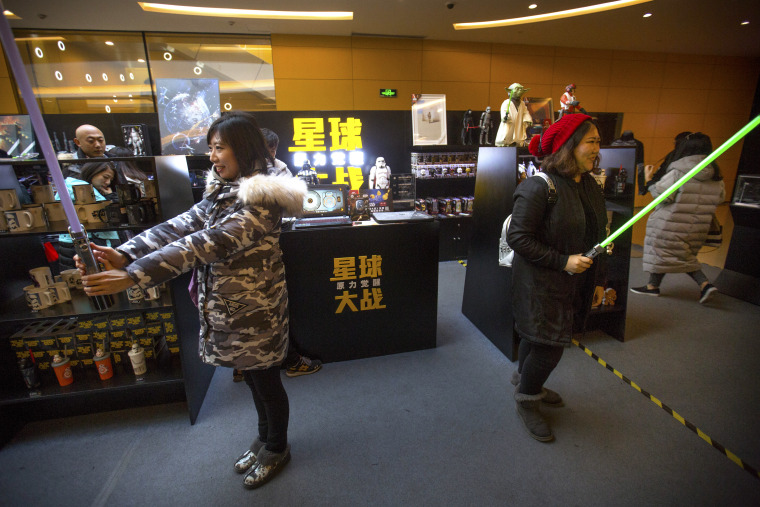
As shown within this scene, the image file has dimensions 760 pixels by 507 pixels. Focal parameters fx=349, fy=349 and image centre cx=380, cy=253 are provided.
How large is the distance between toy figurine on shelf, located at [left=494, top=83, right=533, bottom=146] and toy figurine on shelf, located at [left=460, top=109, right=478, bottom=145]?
1766 mm

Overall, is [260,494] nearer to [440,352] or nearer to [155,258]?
[155,258]

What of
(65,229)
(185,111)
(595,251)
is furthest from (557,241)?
(185,111)

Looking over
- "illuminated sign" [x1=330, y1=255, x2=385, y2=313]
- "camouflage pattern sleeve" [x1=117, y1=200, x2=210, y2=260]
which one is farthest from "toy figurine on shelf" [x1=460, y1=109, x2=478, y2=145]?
"camouflage pattern sleeve" [x1=117, y1=200, x2=210, y2=260]

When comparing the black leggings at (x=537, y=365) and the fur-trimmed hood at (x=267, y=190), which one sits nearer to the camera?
the fur-trimmed hood at (x=267, y=190)

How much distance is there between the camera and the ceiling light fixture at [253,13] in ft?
14.0

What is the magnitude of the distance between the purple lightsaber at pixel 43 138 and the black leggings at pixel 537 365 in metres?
2.01

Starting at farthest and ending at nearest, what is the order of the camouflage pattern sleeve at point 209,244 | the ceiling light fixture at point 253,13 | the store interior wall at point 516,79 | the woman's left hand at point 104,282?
the store interior wall at point 516,79 < the ceiling light fixture at point 253,13 < the camouflage pattern sleeve at point 209,244 < the woman's left hand at point 104,282

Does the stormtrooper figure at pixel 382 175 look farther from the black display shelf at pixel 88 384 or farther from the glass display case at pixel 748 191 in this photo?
the glass display case at pixel 748 191

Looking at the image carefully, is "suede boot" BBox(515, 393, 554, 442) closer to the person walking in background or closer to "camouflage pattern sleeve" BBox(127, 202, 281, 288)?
"camouflage pattern sleeve" BBox(127, 202, 281, 288)

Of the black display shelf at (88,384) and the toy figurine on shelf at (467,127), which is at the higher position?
the toy figurine on shelf at (467,127)

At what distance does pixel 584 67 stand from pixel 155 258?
25.2 feet

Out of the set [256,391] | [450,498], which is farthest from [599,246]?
[256,391]

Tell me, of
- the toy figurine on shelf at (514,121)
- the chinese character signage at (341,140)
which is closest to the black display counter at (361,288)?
the toy figurine on shelf at (514,121)

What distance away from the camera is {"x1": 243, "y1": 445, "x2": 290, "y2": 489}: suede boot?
171cm
